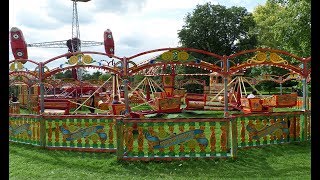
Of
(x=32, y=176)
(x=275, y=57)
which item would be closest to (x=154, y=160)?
(x=32, y=176)

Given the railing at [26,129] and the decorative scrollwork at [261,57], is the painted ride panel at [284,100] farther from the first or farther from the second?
the railing at [26,129]

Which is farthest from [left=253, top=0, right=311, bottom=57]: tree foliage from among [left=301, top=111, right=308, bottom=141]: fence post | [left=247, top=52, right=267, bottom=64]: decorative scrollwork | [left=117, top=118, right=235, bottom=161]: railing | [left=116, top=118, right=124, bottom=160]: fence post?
[left=116, top=118, right=124, bottom=160]: fence post

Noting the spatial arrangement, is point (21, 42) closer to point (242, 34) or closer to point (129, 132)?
point (129, 132)

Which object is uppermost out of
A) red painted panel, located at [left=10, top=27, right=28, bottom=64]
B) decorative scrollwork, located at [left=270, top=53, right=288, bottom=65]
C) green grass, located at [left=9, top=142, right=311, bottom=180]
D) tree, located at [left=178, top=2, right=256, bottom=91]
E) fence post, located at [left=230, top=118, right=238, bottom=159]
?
tree, located at [left=178, top=2, right=256, bottom=91]

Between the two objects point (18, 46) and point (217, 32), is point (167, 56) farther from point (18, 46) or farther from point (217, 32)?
point (217, 32)

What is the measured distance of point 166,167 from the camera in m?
7.07

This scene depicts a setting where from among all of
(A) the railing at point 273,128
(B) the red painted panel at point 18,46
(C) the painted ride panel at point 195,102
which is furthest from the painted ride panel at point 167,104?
(B) the red painted panel at point 18,46

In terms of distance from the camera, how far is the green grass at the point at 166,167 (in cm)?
650

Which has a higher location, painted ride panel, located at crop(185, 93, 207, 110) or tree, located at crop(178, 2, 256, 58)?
tree, located at crop(178, 2, 256, 58)

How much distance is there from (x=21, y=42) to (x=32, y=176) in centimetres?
1801

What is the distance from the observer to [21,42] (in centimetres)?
2239

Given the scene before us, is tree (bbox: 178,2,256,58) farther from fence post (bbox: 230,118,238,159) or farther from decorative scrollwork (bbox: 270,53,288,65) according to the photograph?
fence post (bbox: 230,118,238,159)

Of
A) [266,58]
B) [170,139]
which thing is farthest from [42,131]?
[266,58]

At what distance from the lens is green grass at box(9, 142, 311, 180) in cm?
650
